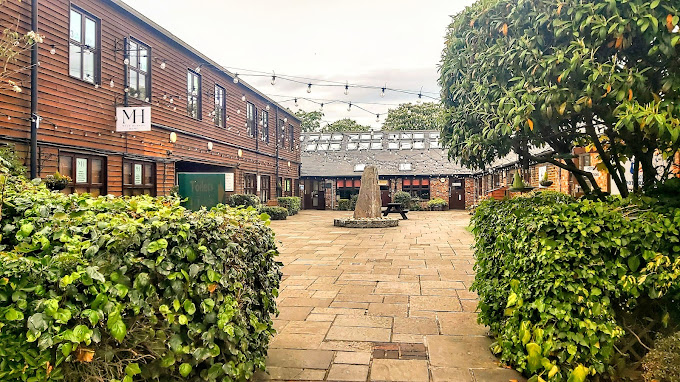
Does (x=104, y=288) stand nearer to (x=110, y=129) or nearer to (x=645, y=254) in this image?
(x=645, y=254)

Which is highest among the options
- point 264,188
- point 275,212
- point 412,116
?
point 412,116

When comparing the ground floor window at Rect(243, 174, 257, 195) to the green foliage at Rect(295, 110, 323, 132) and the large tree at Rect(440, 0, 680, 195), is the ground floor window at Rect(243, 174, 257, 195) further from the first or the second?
the green foliage at Rect(295, 110, 323, 132)

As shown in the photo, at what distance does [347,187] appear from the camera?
3105cm

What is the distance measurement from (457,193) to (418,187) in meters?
2.59

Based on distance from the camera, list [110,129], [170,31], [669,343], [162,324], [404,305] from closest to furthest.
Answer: [162,324]
[669,343]
[404,305]
[110,129]
[170,31]

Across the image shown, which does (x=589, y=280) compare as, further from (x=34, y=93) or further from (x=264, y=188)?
(x=264, y=188)

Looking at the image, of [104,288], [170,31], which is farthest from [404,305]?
[170,31]

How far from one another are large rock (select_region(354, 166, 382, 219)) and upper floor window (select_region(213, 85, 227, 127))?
6.10 metres

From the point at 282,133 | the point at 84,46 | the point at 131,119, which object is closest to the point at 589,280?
the point at 131,119

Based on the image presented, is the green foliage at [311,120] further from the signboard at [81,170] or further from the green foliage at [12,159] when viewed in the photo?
the green foliage at [12,159]

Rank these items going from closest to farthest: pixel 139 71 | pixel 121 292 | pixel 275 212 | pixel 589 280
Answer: pixel 121 292 → pixel 589 280 → pixel 139 71 → pixel 275 212

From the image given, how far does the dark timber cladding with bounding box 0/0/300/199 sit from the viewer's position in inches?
348

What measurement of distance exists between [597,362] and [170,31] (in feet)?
45.6

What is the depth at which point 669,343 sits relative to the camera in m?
2.61
